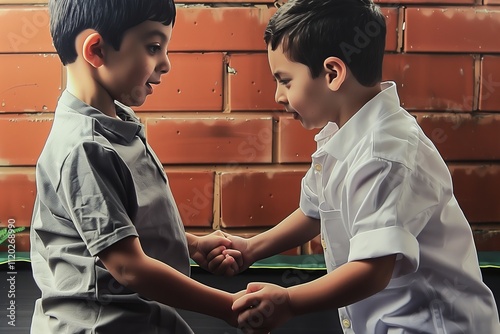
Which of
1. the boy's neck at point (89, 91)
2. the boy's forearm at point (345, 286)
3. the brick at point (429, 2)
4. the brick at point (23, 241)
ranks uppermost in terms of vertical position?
the brick at point (429, 2)

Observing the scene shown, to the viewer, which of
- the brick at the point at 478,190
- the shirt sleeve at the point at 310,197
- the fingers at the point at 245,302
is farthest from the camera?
the brick at the point at 478,190

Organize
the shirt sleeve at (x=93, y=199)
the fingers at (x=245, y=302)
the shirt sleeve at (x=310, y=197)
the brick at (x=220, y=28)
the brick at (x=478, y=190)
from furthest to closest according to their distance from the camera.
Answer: the brick at (x=478, y=190) < the brick at (x=220, y=28) < the shirt sleeve at (x=310, y=197) < the fingers at (x=245, y=302) < the shirt sleeve at (x=93, y=199)

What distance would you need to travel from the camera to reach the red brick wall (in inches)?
68.0

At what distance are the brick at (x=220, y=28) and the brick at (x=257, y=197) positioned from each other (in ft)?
1.20

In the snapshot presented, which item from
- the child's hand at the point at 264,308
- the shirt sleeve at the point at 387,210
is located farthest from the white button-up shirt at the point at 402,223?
the child's hand at the point at 264,308

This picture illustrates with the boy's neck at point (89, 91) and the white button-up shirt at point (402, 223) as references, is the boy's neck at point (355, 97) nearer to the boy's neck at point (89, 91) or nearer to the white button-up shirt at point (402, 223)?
the white button-up shirt at point (402, 223)

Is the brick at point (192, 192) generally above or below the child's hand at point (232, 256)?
below

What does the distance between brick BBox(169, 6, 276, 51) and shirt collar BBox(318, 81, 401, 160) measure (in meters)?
0.86

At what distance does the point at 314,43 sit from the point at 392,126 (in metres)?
0.17

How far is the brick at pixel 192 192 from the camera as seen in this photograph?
1764 mm

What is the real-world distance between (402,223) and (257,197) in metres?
0.98

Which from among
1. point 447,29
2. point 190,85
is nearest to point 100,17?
point 190,85

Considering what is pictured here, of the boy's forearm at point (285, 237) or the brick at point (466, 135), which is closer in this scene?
the boy's forearm at point (285, 237)

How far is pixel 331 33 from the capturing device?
92cm
